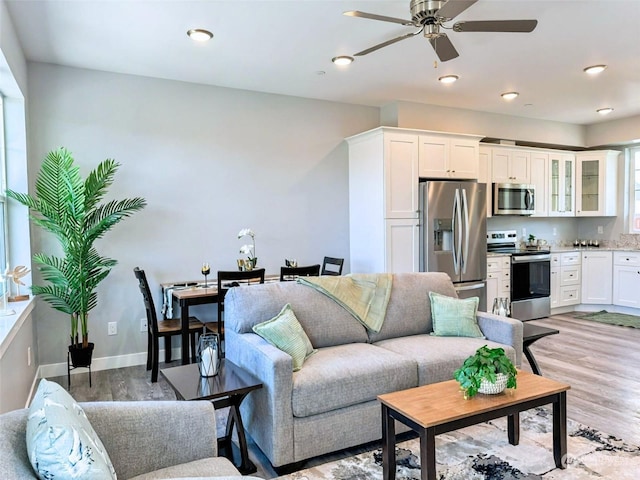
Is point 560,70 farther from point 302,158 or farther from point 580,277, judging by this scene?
point 580,277

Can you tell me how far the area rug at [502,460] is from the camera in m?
2.36

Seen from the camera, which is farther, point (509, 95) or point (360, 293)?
point (509, 95)

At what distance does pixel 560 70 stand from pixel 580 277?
3.56m

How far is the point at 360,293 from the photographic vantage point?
11.0 feet

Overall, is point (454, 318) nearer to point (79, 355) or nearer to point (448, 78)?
point (448, 78)

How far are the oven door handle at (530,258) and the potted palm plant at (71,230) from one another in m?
4.84

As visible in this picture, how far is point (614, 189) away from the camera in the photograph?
22.5ft

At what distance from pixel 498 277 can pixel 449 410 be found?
13.7 feet

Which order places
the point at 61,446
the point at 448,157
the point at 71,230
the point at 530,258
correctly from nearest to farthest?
the point at 61,446, the point at 71,230, the point at 448,157, the point at 530,258

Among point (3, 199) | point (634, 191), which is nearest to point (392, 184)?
point (3, 199)

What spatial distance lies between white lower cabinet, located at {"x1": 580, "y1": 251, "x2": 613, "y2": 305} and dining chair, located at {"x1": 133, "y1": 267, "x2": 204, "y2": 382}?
564cm

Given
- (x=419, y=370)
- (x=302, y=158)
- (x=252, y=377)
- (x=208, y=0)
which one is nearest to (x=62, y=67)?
(x=208, y=0)

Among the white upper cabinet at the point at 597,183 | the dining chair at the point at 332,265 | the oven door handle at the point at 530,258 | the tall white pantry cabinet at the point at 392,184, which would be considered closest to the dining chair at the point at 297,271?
the dining chair at the point at 332,265

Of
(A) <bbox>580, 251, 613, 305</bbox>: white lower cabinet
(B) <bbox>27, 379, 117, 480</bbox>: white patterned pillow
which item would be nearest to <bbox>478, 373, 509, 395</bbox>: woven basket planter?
(B) <bbox>27, 379, 117, 480</bbox>: white patterned pillow
